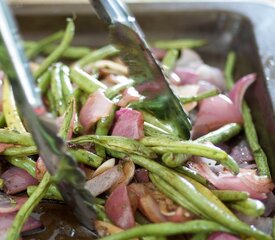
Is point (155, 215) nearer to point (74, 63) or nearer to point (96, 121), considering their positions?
point (96, 121)

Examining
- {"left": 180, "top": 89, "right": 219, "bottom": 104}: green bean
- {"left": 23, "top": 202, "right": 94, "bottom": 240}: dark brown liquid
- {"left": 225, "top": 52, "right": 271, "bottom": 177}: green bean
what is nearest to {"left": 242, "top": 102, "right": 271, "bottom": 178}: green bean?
{"left": 225, "top": 52, "right": 271, "bottom": 177}: green bean

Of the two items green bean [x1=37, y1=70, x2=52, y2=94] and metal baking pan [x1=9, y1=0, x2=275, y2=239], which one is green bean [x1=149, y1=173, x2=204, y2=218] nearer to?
green bean [x1=37, y1=70, x2=52, y2=94]

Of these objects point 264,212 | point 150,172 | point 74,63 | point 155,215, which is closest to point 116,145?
point 150,172

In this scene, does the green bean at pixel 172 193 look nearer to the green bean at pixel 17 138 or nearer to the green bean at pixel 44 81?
the green bean at pixel 17 138

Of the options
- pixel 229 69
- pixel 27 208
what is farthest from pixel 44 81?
pixel 229 69

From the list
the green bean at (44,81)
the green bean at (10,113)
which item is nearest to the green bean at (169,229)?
the green bean at (10,113)

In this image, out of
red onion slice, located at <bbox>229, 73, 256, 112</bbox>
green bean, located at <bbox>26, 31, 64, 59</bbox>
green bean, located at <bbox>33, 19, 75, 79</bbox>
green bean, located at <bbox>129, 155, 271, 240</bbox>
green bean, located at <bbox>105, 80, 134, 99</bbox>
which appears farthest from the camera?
green bean, located at <bbox>26, 31, 64, 59</bbox>
